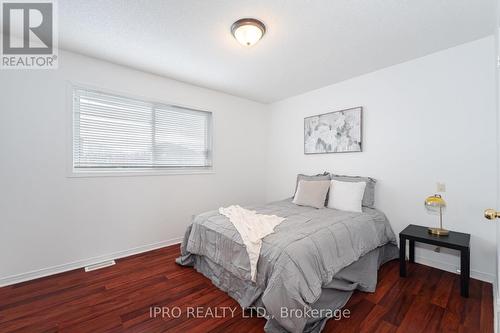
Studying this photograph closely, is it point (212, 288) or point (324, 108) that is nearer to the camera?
point (212, 288)

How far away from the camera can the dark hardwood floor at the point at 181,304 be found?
5.25 feet

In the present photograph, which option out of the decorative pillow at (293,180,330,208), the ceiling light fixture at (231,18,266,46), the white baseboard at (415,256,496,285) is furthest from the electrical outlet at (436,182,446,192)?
the ceiling light fixture at (231,18,266,46)

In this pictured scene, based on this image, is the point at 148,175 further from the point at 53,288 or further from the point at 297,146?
the point at 297,146

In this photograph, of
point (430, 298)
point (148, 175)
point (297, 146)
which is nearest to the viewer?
point (430, 298)

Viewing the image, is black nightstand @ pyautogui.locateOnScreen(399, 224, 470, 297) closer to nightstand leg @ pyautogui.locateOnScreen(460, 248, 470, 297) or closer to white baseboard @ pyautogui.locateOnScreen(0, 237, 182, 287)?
nightstand leg @ pyautogui.locateOnScreen(460, 248, 470, 297)

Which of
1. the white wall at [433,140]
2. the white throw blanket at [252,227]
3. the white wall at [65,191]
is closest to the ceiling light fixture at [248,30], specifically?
the white wall at [65,191]

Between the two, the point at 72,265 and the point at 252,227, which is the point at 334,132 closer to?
the point at 252,227

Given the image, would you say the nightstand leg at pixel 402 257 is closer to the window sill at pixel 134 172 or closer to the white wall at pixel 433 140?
the white wall at pixel 433 140

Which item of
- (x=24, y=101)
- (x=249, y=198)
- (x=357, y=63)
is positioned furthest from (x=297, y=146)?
(x=24, y=101)

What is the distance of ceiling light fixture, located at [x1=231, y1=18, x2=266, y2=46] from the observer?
74.2 inches

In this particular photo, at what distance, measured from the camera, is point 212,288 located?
2.09 metres

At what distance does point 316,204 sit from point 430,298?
134cm

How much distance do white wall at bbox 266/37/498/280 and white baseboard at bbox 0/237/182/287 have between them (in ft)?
9.69

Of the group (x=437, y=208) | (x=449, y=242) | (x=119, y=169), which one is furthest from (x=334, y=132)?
(x=119, y=169)
